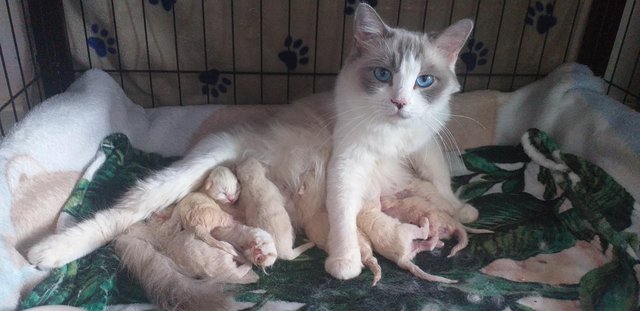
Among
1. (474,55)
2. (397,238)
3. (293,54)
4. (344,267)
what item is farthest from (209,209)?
(474,55)

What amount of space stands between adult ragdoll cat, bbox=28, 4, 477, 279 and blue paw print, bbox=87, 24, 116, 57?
2.26 feet

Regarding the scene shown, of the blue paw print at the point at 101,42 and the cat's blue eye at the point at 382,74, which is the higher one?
the cat's blue eye at the point at 382,74

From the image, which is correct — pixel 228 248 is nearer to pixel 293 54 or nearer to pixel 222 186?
pixel 222 186

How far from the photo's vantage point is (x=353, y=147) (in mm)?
1544

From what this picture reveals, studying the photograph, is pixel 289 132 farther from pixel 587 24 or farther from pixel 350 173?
pixel 587 24

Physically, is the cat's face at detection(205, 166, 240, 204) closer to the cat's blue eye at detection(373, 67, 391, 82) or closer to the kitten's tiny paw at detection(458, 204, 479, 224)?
the cat's blue eye at detection(373, 67, 391, 82)

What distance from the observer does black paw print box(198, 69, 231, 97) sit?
7.11 ft

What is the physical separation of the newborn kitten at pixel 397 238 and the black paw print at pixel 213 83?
3.26ft

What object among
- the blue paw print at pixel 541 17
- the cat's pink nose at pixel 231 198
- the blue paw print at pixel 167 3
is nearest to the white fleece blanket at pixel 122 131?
the blue paw print at pixel 541 17

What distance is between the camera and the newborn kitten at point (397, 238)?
1.37 meters

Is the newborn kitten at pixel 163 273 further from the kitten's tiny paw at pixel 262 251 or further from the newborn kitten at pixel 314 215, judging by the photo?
the newborn kitten at pixel 314 215

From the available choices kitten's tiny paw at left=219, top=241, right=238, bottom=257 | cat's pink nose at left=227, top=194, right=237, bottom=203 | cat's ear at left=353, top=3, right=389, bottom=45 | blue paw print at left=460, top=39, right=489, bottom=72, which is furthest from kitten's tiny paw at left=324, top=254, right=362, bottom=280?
blue paw print at left=460, top=39, right=489, bottom=72

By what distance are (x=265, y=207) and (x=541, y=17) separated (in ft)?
4.98

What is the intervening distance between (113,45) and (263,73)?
2.02ft
